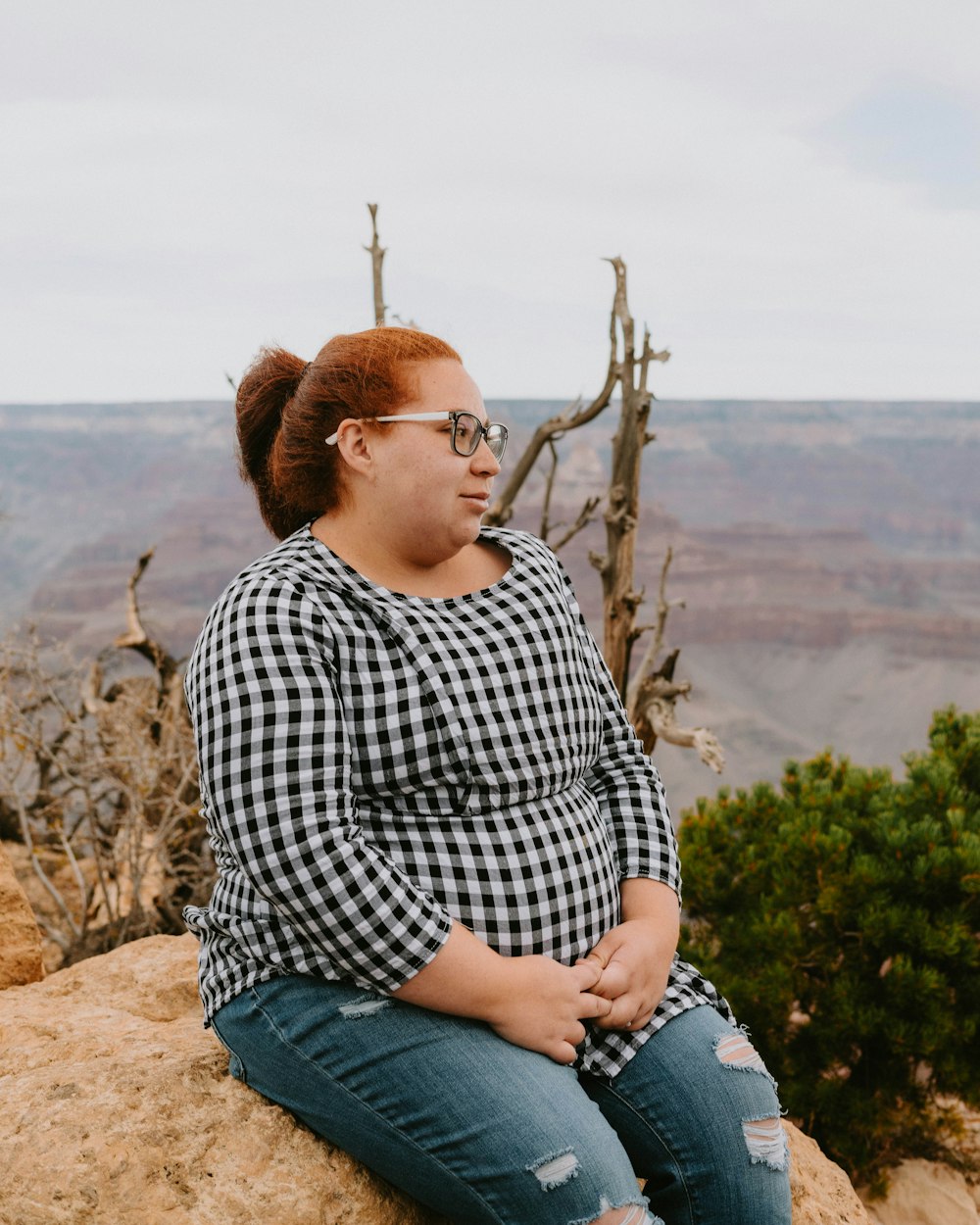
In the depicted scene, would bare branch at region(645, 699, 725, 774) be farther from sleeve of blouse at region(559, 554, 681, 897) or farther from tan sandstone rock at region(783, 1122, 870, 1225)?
sleeve of blouse at region(559, 554, 681, 897)

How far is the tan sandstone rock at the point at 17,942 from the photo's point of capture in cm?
268

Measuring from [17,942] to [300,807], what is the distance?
1610 millimetres

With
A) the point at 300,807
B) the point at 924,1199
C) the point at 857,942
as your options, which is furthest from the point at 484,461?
the point at 924,1199

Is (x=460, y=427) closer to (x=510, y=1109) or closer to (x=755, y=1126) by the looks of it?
(x=510, y=1109)

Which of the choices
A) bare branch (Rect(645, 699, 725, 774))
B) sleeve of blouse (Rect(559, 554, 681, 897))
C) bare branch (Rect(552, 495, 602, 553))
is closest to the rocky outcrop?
sleeve of blouse (Rect(559, 554, 681, 897))

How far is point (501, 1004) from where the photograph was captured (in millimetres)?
1548

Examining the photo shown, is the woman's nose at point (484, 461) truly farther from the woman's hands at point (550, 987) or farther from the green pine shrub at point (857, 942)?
the green pine shrub at point (857, 942)

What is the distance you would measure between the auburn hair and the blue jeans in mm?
Answer: 826

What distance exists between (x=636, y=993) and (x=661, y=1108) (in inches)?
6.9

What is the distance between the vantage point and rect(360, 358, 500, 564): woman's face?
1.80 m

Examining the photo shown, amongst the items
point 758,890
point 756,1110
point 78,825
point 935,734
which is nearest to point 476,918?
point 756,1110

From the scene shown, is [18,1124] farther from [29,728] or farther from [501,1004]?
[29,728]

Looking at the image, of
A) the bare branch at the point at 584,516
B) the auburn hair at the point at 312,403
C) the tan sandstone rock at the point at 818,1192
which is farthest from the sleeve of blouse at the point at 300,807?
the bare branch at the point at 584,516

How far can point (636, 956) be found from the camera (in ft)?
5.71
